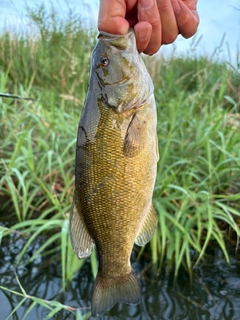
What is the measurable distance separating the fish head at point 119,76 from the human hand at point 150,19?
0.06 meters

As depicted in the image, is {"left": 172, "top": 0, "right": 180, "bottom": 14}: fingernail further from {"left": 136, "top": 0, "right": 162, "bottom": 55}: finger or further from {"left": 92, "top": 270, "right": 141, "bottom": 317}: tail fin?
{"left": 92, "top": 270, "right": 141, "bottom": 317}: tail fin

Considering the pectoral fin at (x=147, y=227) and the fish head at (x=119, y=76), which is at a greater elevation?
the fish head at (x=119, y=76)

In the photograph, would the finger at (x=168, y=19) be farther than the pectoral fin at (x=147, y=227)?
No

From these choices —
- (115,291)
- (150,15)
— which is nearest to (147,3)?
(150,15)

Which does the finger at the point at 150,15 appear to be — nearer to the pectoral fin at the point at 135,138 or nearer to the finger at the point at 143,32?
the finger at the point at 143,32

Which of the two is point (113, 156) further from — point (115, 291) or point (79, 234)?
point (115, 291)

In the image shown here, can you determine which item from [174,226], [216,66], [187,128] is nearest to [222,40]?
[187,128]

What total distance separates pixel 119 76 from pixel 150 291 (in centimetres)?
158

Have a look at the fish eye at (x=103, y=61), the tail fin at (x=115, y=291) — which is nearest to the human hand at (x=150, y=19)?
the fish eye at (x=103, y=61)

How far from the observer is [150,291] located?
2.42m

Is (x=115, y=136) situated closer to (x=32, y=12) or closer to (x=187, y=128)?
(x=187, y=128)

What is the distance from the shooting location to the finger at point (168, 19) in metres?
1.24

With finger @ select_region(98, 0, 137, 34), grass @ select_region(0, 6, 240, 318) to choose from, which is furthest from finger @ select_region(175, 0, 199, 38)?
grass @ select_region(0, 6, 240, 318)

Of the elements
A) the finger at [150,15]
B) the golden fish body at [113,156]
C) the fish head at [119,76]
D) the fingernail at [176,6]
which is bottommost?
the golden fish body at [113,156]
